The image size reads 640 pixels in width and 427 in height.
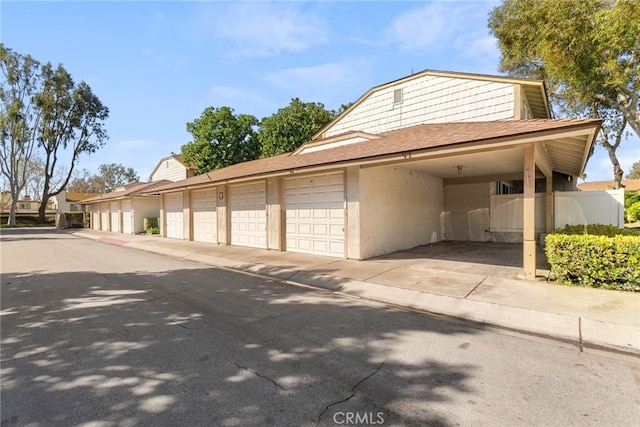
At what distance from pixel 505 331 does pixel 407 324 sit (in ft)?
4.37

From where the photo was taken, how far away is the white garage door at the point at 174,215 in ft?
59.9

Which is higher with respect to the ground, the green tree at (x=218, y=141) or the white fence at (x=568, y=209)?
the green tree at (x=218, y=141)

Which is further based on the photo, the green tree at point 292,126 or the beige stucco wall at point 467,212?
the green tree at point 292,126

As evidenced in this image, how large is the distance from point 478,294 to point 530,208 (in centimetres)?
224

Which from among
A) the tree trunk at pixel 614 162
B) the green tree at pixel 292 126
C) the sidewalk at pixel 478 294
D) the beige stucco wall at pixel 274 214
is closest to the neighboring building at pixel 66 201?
the green tree at pixel 292 126

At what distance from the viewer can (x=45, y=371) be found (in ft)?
10.5

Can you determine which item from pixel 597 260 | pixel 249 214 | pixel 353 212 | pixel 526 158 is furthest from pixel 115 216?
pixel 597 260

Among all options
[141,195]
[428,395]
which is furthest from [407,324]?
[141,195]

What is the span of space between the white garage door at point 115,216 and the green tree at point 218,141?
7.05m

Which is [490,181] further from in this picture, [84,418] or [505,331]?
[84,418]

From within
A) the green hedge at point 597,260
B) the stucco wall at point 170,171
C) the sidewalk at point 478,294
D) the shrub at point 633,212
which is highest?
the stucco wall at point 170,171

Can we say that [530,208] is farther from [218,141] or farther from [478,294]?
[218,141]

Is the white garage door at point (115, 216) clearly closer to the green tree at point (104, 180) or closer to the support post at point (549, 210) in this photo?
the support post at point (549, 210)

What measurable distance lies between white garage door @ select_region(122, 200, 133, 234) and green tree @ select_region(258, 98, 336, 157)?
38.6ft
